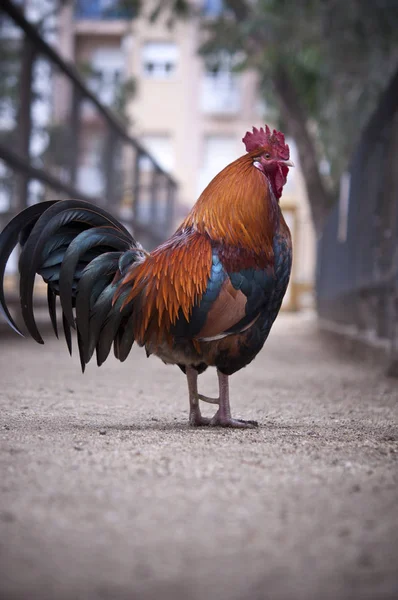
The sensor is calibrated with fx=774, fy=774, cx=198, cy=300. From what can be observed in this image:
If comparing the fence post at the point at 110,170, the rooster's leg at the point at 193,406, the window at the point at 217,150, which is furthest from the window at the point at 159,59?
the rooster's leg at the point at 193,406

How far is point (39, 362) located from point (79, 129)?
4774mm

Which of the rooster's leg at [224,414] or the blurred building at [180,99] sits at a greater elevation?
the blurred building at [180,99]

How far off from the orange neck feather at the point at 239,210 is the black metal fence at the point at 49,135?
181 inches

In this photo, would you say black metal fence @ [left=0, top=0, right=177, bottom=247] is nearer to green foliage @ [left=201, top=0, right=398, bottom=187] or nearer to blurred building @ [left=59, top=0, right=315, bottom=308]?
green foliage @ [left=201, top=0, right=398, bottom=187]

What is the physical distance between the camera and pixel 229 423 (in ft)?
12.1

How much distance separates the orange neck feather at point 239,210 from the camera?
11.8 feet

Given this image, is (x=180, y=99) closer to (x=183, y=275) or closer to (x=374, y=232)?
(x=374, y=232)

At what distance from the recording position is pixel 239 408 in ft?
14.8

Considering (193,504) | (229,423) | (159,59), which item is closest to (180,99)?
(159,59)

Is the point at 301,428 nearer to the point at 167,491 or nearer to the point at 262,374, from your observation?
the point at 167,491

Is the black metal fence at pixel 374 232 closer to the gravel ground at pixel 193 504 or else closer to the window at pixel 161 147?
the gravel ground at pixel 193 504

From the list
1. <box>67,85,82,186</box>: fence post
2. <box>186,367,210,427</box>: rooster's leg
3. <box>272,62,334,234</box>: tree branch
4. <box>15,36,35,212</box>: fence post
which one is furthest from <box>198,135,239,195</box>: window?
<box>186,367,210,427</box>: rooster's leg

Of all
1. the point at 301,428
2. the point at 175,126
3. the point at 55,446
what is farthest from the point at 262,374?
the point at 175,126

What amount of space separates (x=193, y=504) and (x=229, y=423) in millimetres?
1520
